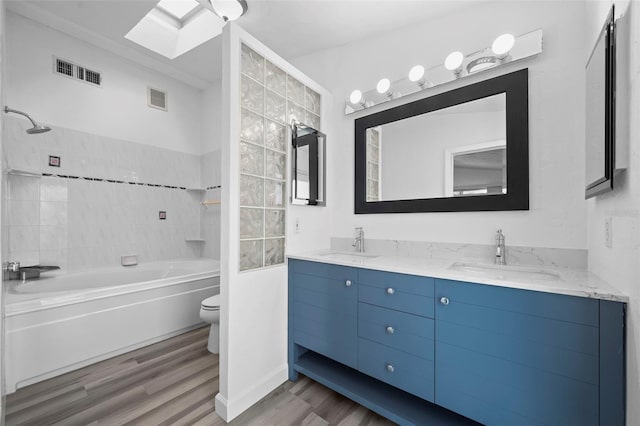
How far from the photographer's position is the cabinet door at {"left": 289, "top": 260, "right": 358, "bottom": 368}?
1.62 meters

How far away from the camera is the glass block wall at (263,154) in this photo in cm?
166

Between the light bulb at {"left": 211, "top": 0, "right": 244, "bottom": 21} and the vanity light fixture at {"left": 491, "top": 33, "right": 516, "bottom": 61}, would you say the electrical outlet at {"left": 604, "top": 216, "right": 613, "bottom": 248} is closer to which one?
the vanity light fixture at {"left": 491, "top": 33, "right": 516, "bottom": 61}

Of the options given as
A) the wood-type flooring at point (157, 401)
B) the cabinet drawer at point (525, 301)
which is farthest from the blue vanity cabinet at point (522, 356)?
the wood-type flooring at point (157, 401)

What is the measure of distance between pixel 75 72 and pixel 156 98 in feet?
2.45

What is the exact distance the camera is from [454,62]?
169cm

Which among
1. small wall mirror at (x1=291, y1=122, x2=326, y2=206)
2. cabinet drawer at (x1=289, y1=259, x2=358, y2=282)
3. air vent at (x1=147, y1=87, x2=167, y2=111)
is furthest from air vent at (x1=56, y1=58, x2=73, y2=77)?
cabinet drawer at (x1=289, y1=259, x2=358, y2=282)

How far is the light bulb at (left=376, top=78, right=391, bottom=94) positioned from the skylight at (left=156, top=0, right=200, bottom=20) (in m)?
1.89

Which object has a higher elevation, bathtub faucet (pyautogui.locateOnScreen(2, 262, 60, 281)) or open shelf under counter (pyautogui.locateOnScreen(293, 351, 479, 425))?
bathtub faucet (pyautogui.locateOnScreen(2, 262, 60, 281))

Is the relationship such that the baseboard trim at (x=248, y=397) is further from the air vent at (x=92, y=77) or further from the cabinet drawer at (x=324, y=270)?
the air vent at (x=92, y=77)

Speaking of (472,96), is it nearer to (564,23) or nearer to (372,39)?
(564,23)

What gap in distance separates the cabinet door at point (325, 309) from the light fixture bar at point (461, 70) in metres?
1.34

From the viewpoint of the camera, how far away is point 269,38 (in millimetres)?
2322

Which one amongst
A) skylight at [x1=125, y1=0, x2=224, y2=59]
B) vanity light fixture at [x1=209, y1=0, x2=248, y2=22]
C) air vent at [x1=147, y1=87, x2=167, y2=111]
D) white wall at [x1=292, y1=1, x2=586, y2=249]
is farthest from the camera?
air vent at [x1=147, y1=87, x2=167, y2=111]

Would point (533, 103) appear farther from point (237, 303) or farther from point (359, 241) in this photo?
point (237, 303)
